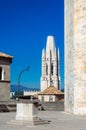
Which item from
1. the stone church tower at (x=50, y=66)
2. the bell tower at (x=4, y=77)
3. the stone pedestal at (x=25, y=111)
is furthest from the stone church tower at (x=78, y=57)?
the stone church tower at (x=50, y=66)

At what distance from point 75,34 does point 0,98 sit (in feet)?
58.1

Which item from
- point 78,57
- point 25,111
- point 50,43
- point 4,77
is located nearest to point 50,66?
point 50,43

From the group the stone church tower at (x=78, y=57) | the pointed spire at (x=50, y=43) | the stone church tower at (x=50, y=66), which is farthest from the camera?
the pointed spire at (x=50, y=43)

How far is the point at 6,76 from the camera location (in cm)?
3825

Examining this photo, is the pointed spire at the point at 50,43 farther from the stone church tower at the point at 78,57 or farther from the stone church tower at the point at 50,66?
the stone church tower at the point at 78,57

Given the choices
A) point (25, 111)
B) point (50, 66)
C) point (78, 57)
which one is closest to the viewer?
point (25, 111)

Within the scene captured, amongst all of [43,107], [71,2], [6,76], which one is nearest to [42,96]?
[6,76]

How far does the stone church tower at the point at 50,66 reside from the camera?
169875mm

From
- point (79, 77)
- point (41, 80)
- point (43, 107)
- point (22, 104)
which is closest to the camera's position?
point (22, 104)

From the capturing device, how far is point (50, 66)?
174 metres

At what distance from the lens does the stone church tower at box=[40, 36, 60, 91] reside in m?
170

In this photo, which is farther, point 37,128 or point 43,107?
point 43,107

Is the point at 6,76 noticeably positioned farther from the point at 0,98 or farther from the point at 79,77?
the point at 79,77

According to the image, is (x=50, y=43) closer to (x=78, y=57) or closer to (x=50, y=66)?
(x=50, y=66)
